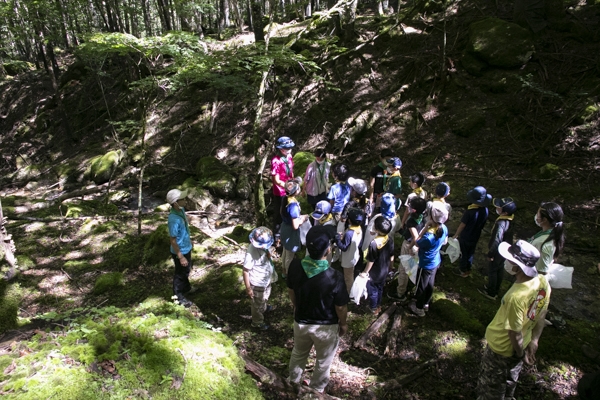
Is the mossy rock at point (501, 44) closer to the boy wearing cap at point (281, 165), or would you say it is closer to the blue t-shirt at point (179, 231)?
the boy wearing cap at point (281, 165)

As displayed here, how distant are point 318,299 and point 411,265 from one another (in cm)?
238

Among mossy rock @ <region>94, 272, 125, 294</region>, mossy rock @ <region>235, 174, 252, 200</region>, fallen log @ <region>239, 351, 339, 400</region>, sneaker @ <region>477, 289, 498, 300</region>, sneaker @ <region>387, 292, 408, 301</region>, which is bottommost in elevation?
sneaker @ <region>477, 289, 498, 300</region>

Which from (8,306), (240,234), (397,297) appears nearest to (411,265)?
(397,297)

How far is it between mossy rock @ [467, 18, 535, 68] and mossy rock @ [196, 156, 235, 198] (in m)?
10.0

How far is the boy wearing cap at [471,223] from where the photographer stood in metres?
5.45

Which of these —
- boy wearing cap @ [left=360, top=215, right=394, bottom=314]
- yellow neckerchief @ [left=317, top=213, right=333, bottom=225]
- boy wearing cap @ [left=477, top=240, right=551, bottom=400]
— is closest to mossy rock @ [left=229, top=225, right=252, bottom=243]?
yellow neckerchief @ [left=317, top=213, right=333, bottom=225]

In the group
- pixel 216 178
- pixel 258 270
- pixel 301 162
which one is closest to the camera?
pixel 258 270

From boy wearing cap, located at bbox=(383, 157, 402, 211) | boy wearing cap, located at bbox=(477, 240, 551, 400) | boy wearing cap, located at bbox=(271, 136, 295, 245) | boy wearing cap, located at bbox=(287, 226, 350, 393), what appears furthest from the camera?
boy wearing cap, located at bbox=(383, 157, 402, 211)

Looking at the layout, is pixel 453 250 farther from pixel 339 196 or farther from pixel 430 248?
pixel 339 196

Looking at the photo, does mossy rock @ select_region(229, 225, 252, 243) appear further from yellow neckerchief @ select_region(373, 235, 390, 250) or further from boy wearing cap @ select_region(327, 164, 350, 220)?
yellow neckerchief @ select_region(373, 235, 390, 250)

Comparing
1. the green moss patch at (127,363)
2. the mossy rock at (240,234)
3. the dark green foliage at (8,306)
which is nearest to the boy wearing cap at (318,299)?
the green moss patch at (127,363)

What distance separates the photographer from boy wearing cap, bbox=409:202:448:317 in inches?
182

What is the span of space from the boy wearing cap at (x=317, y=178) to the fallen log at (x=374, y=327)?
8.72 feet

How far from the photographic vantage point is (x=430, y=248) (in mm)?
4723
